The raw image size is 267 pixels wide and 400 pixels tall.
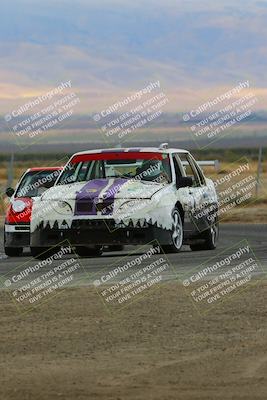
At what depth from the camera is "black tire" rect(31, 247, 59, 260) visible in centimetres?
1784

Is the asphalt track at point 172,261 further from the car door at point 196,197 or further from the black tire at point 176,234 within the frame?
the car door at point 196,197

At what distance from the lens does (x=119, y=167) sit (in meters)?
18.5

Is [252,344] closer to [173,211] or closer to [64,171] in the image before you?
[173,211]

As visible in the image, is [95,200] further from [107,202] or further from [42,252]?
[42,252]

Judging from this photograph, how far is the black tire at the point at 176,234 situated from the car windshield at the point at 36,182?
8.68 ft

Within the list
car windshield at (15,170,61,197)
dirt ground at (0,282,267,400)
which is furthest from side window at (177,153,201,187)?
dirt ground at (0,282,267,400)

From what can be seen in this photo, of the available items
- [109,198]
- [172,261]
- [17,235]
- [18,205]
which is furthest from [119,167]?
Result: [172,261]

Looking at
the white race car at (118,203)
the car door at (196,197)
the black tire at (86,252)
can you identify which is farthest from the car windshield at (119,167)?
the black tire at (86,252)

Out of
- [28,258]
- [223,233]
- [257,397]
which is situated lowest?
[223,233]

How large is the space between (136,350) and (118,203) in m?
7.61

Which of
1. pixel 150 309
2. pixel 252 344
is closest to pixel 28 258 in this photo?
pixel 150 309

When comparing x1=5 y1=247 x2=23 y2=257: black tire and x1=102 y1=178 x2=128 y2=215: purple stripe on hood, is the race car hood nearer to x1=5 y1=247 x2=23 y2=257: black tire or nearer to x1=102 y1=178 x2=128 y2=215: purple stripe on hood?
x1=102 y1=178 x2=128 y2=215: purple stripe on hood

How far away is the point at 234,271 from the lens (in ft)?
49.4

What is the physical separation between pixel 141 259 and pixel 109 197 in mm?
1028
